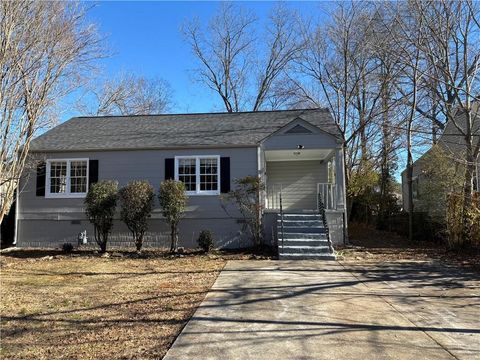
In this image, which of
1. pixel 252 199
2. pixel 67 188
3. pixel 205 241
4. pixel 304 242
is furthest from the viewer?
pixel 67 188

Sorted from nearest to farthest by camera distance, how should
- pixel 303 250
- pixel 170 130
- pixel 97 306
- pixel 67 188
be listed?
pixel 97 306 < pixel 303 250 < pixel 67 188 < pixel 170 130

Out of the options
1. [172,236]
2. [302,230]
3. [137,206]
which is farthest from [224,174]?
[302,230]

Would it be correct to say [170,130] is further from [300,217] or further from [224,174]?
[300,217]

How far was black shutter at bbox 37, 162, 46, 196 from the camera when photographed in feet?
46.9

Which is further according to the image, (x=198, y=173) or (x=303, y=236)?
(x=198, y=173)

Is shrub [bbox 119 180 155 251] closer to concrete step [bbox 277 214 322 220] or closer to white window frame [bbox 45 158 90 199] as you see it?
white window frame [bbox 45 158 90 199]

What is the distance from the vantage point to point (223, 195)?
13625mm

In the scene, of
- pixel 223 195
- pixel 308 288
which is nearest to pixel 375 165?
pixel 223 195

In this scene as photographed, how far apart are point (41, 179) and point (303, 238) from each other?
30.4 ft

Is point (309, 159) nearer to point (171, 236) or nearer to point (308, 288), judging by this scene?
point (171, 236)

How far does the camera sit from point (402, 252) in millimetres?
12438

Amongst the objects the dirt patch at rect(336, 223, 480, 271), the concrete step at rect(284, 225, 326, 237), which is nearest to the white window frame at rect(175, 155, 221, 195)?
the concrete step at rect(284, 225, 326, 237)

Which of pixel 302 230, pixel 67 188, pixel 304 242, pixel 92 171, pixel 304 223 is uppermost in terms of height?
pixel 92 171

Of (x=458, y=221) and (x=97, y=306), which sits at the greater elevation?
(x=458, y=221)
